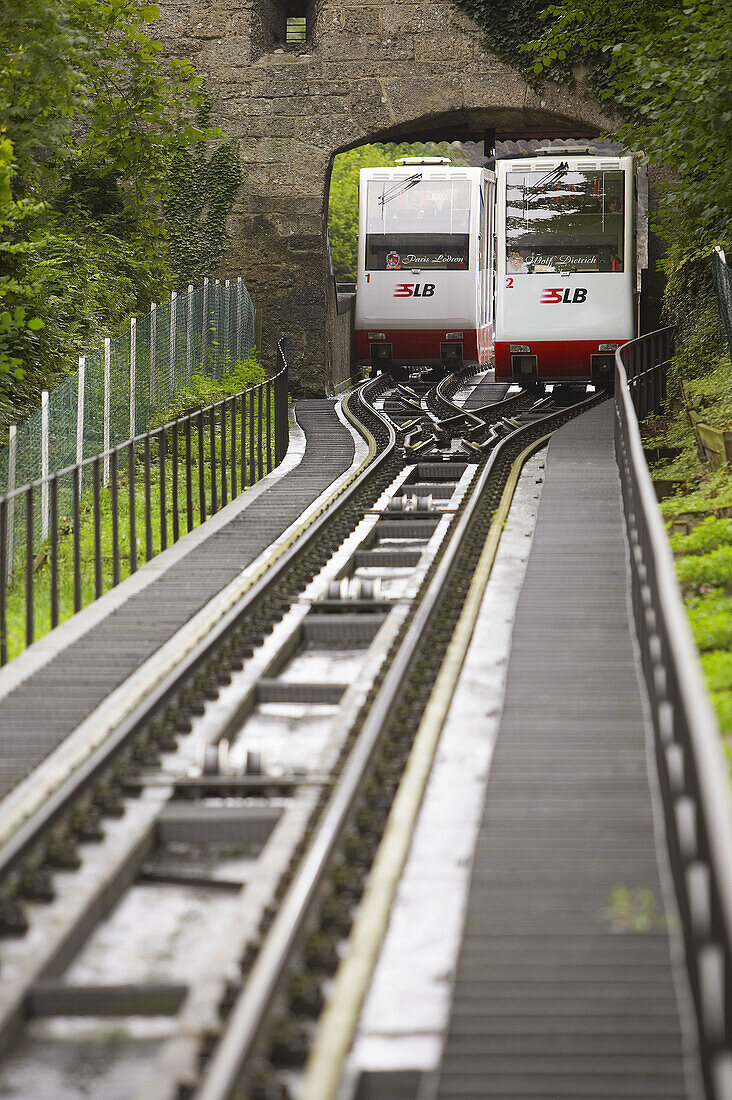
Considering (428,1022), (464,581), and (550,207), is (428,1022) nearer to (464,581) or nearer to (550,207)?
(464,581)

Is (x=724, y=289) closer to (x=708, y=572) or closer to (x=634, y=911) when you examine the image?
(x=708, y=572)

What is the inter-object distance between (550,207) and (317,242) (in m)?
5.93

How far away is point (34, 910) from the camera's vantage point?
596cm

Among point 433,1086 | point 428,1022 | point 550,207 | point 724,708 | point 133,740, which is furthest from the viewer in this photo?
point 550,207

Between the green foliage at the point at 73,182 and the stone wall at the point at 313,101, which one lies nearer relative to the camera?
the green foliage at the point at 73,182

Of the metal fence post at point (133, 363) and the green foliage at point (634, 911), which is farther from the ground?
the metal fence post at point (133, 363)

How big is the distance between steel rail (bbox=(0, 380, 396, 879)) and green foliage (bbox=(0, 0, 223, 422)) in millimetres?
4153

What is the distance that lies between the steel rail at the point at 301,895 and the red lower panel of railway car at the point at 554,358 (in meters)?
13.8

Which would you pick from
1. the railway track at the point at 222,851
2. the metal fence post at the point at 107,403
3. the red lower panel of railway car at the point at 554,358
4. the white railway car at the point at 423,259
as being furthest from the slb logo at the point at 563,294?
the railway track at the point at 222,851

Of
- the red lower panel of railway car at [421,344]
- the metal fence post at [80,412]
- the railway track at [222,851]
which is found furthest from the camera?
the red lower panel of railway car at [421,344]

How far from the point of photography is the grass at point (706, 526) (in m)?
8.02

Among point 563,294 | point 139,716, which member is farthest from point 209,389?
point 139,716

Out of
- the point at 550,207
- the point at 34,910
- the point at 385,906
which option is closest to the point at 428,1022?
the point at 385,906

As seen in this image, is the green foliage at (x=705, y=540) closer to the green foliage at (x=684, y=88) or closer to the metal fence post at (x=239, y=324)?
the green foliage at (x=684, y=88)
